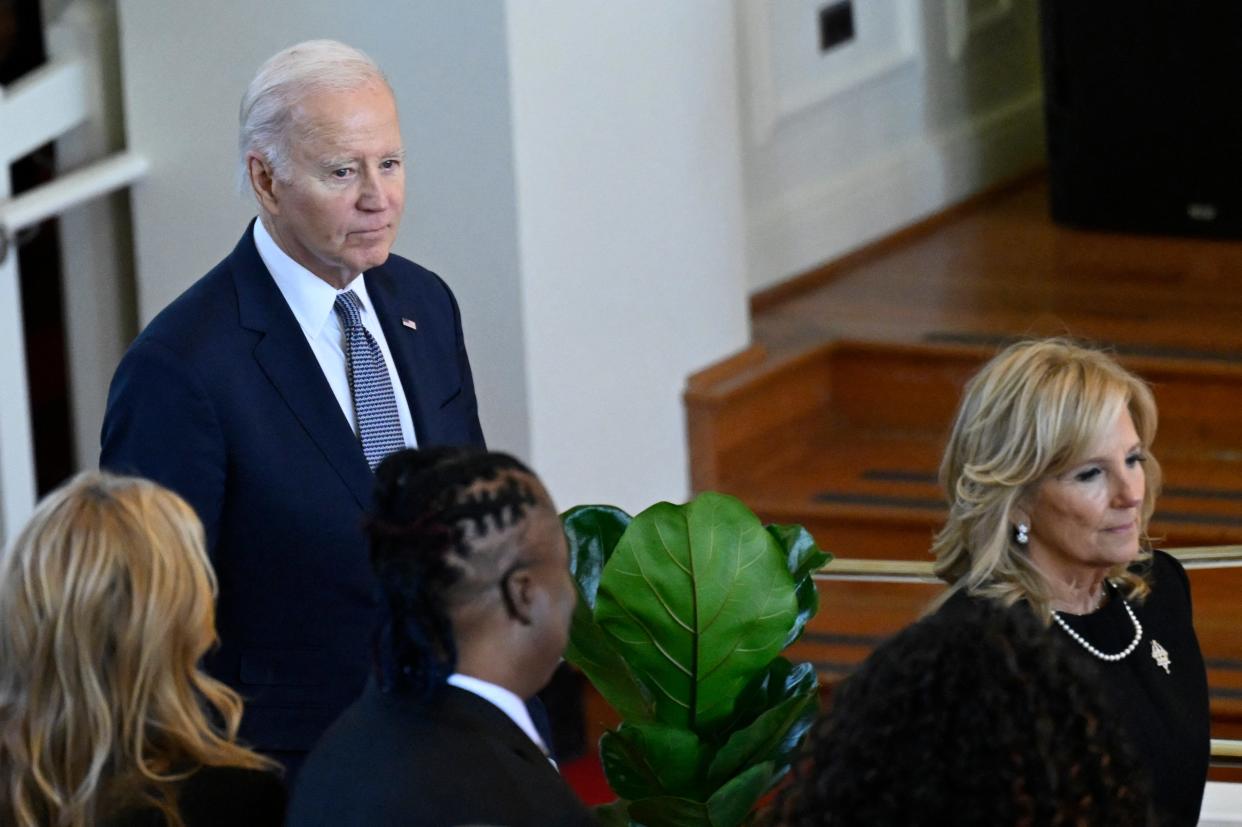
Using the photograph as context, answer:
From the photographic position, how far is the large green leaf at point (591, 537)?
233 centimetres

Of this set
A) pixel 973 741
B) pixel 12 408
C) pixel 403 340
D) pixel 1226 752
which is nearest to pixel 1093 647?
pixel 1226 752

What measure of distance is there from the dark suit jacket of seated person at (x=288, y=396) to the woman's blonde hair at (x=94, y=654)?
43 cm

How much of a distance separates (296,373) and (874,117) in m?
3.63

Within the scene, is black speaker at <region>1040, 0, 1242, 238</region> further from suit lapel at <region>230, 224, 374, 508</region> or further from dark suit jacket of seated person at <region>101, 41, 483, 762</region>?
suit lapel at <region>230, 224, 374, 508</region>

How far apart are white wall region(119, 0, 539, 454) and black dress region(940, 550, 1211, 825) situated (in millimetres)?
1807

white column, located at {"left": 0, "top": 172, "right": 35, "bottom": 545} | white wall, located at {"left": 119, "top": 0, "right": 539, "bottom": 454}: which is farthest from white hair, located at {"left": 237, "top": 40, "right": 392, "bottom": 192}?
white column, located at {"left": 0, "top": 172, "right": 35, "bottom": 545}

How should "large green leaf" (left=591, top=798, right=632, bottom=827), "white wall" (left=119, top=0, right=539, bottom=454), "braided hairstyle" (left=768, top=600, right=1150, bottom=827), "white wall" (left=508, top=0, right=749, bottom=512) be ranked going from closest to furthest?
"braided hairstyle" (left=768, top=600, right=1150, bottom=827), "large green leaf" (left=591, top=798, right=632, bottom=827), "white wall" (left=119, top=0, right=539, bottom=454), "white wall" (left=508, top=0, right=749, bottom=512)

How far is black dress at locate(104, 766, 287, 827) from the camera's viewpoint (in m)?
1.88

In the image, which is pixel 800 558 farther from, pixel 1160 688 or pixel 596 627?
pixel 1160 688

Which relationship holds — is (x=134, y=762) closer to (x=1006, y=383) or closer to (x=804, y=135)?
(x=1006, y=383)

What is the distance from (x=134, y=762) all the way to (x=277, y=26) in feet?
8.21

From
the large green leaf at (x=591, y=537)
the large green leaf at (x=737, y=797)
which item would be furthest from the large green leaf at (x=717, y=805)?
the large green leaf at (x=591, y=537)

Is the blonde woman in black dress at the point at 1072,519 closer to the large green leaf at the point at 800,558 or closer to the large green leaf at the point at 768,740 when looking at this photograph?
the large green leaf at the point at 800,558

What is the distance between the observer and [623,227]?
174 inches
